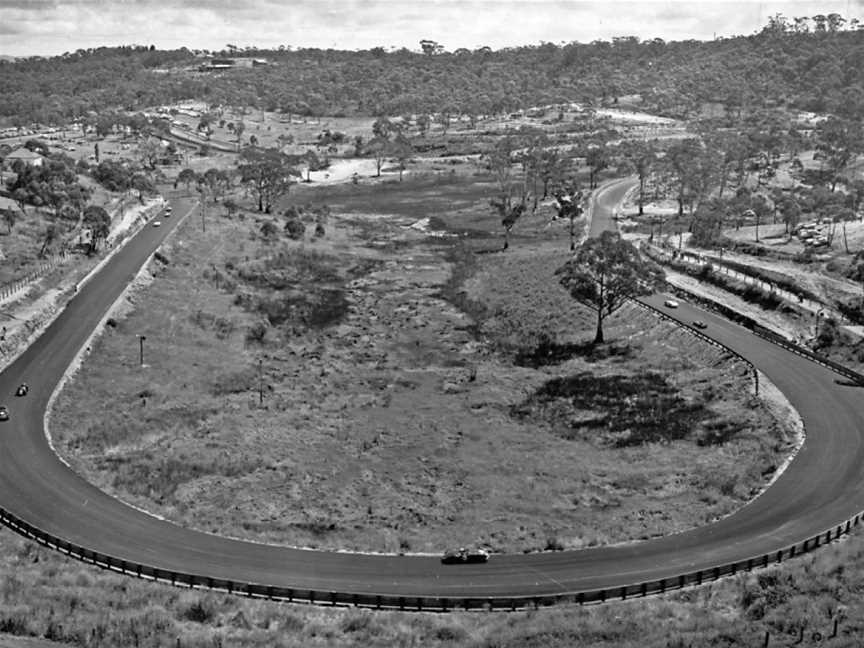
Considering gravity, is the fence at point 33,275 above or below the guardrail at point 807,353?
above

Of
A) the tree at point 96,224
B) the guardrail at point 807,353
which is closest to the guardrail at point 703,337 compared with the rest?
the guardrail at point 807,353

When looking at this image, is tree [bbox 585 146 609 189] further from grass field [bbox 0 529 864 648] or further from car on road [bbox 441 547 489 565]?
grass field [bbox 0 529 864 648]

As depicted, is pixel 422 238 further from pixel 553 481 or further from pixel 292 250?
pixel 553 481

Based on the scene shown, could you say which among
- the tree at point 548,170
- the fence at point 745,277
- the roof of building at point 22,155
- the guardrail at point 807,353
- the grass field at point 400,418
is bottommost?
the grass field at point 400,418

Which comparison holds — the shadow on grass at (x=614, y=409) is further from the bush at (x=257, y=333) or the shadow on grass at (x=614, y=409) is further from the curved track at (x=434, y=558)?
the bush at (x=257, y=333)

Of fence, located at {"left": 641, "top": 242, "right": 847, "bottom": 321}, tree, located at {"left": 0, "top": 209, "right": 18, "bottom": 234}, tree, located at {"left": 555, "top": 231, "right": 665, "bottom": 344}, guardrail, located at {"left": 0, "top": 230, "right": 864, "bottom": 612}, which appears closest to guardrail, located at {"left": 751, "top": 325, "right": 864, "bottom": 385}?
fence, located at {"left": 641, "top": 242, "right": 847, "bottom": 321}

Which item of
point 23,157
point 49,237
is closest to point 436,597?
point 49,237

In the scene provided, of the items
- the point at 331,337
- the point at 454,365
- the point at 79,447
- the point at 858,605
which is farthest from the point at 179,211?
the point at 858,605
